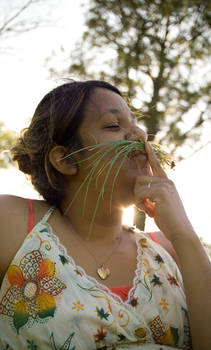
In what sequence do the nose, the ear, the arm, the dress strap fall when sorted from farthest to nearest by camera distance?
the ear, the nose, the dress strap, the arm

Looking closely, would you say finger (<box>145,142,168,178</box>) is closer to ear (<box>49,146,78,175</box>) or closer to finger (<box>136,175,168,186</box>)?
finger (<box>136,175,168,186</box>)

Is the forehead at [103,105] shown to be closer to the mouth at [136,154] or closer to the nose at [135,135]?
the nose at [135,135]

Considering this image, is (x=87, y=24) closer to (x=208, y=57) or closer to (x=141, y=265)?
(x=208, y=57)

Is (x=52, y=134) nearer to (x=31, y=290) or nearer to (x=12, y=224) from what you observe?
(x=12, y=224)

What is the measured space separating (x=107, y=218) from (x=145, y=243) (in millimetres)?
373

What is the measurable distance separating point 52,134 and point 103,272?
1045mm

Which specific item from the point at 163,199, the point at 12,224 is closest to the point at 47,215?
the point at 12,224

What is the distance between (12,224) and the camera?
1924 mm

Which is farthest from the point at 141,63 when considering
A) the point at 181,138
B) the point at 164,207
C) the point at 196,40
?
the point at 164,207

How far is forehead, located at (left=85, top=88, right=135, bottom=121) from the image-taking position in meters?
2.27

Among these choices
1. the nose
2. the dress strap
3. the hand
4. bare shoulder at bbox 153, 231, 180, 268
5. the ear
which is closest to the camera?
the hand

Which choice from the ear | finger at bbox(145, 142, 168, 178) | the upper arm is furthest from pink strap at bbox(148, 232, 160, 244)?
the upper arm

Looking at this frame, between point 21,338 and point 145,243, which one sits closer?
point 21,338

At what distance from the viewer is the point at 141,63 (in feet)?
20.9
